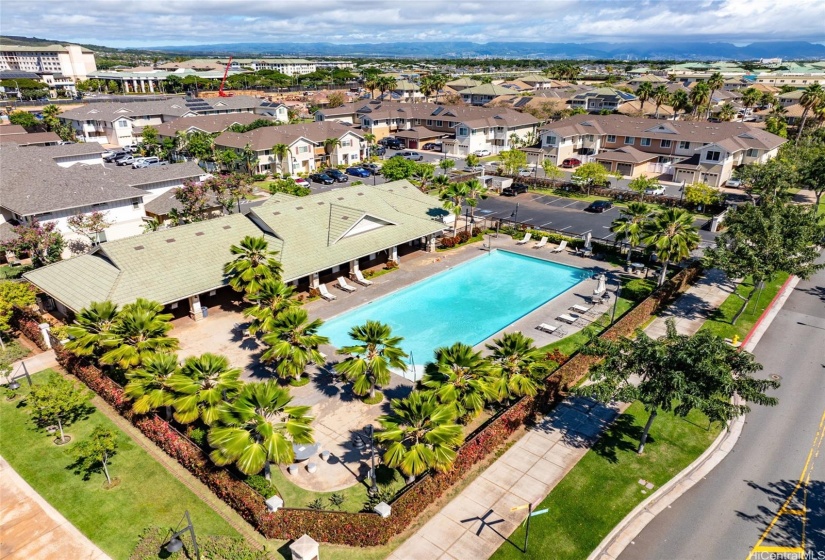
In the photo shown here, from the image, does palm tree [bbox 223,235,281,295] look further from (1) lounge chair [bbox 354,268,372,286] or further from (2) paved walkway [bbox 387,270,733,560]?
(2) paved walkway [bbox 387,270,733,560]

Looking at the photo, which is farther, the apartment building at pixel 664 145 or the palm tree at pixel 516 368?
the apartment building at pixel 664 145

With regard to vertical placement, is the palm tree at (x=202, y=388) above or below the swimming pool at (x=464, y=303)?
above

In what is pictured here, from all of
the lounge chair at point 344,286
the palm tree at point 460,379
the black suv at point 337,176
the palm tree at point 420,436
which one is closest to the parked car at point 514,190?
the black suv at point 337,176

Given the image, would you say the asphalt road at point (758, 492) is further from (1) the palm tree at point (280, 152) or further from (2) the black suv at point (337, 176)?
(1) the palm tree at point (280, 152)

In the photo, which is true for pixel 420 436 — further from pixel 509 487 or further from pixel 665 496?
pixel 665 496

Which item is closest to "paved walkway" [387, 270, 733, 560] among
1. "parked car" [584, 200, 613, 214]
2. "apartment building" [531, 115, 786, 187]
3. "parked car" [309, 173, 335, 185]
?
"parked car" [584, 200, 613, 214]

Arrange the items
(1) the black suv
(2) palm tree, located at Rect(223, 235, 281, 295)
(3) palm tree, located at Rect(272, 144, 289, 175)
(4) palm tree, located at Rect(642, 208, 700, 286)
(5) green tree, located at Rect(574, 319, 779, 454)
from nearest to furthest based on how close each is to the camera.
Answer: (5) green tree, located at Rect(574, 319, 779, 454)
(2) palm tree, located at Rect(223, 235, 281, 295)
(4) palm tree, located at Rect(642, 208, 700, 286)
(1) the black suv
(3) palm tree, located at Rect(272, 144, 289, 175)

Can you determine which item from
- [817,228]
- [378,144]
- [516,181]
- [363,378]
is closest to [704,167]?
[516,181]
